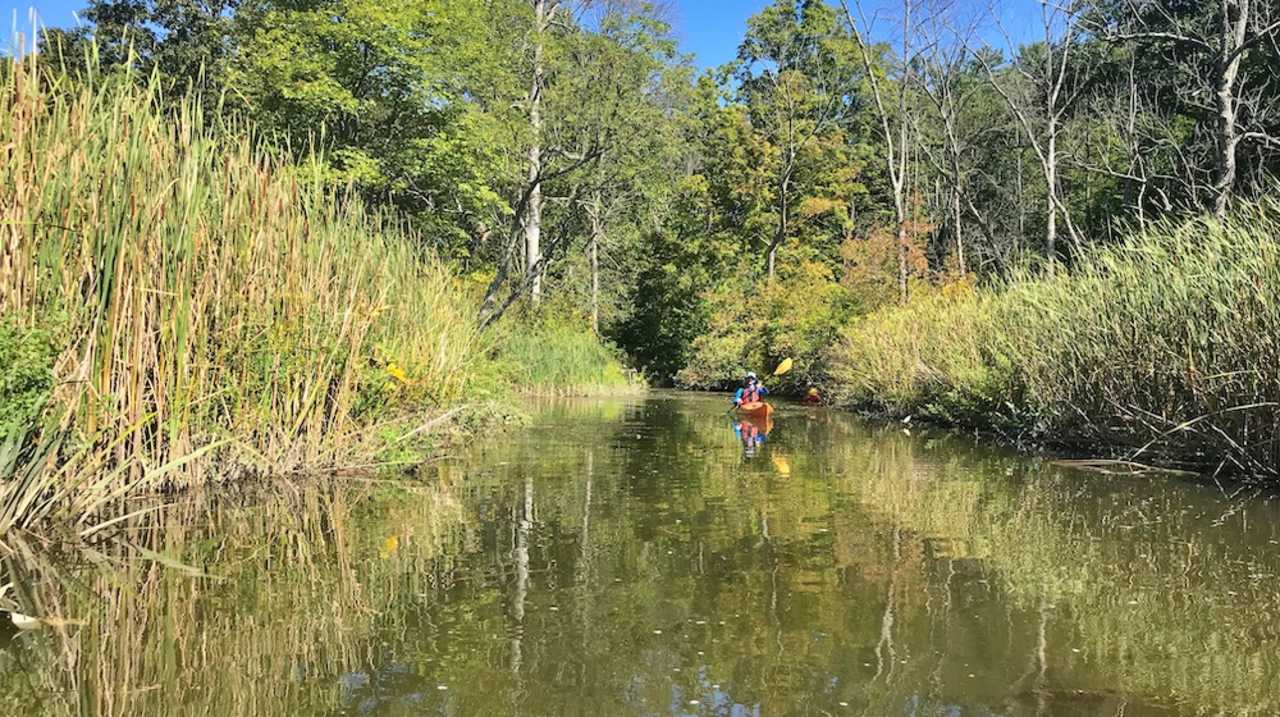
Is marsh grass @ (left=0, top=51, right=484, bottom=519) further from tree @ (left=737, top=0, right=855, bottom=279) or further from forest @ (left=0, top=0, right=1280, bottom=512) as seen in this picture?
tree @ (left=737, top=0, right=855, bottom=279)

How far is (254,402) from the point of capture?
5.98 metres

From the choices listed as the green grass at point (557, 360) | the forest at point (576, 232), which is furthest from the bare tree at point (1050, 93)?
the green grass at point (557, 360)

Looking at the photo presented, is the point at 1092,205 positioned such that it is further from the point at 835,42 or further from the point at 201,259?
the point at 201,259

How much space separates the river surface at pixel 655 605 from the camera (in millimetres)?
2982

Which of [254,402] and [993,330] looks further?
[993,330]

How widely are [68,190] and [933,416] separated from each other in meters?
11.8

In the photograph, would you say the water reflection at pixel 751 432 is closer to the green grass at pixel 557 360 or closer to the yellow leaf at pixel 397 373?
the yellow leaf at pixel 397 373

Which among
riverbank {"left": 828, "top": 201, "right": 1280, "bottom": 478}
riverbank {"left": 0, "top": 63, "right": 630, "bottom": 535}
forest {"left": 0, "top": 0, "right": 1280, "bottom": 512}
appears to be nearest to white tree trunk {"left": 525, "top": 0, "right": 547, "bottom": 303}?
forest {"left": 0, "top": 0, "right": 1280, "bottom": 512}

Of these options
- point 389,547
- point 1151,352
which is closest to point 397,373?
point 389,547

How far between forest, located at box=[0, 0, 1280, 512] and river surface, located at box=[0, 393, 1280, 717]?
2.58 feet

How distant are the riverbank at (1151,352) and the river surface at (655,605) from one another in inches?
27.6

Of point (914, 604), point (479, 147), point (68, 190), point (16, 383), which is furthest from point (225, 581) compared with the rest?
point (479, 147)

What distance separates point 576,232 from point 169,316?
27248 millimetres

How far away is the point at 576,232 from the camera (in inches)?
1262
